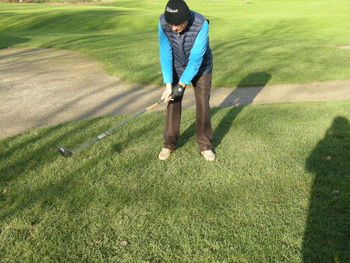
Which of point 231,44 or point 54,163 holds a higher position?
Result: point 54,163

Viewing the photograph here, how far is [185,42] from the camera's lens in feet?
13.9

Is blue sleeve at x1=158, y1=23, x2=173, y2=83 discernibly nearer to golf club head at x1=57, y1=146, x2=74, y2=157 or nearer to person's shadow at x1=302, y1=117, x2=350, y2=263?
golf club head at x1=57, y1=146, x2=74, y2=157

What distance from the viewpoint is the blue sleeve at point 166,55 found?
4.29m

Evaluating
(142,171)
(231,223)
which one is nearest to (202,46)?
(142,171)

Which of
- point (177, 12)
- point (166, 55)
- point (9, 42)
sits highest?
point (177, 12)

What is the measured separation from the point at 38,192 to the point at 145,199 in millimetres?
1278

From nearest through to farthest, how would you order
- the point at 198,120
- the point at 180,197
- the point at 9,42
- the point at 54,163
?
the point at 180,197 → the point at 54,163 → the point at 198,120 → the point at 9,42

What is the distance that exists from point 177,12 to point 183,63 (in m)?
0.80

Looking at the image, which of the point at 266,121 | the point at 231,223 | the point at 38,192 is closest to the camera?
the point at 231,223

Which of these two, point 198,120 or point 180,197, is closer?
point 180,197

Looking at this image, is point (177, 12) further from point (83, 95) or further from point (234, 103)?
point (83, 95)

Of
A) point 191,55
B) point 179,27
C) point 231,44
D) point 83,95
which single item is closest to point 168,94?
point 191,55

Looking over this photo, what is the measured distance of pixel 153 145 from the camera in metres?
5.29

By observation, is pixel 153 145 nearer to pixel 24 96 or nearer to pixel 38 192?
pixel 38 192
